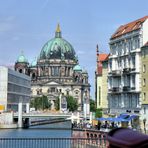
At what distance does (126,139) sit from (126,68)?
218 feet

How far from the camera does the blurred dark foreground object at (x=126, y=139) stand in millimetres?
6633

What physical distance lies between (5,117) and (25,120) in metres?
14.2

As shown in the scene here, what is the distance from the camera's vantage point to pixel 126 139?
22.2 feet

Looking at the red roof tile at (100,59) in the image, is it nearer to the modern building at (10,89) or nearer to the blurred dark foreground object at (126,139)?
the modern building at (10,89)

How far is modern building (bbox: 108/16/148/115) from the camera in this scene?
70000mm

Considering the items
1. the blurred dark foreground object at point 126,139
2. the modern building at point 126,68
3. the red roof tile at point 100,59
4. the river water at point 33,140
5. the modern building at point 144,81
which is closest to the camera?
the blurred dark foreground object at point 126,139

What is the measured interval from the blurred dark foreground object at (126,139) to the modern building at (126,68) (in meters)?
62.2

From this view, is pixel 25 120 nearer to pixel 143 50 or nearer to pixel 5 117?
pixel 5 117

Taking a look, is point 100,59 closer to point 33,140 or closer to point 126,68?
point 126,68

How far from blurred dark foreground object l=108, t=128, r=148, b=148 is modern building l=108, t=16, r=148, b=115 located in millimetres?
62243

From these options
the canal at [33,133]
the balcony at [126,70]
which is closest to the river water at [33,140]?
the canal at [33,133]

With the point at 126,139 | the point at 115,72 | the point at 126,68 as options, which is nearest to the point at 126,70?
the point at 126,68

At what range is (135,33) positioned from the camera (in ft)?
234

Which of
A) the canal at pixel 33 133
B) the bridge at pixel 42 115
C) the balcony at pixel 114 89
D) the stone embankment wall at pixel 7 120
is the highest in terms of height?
the balcony at pixel 114 89
